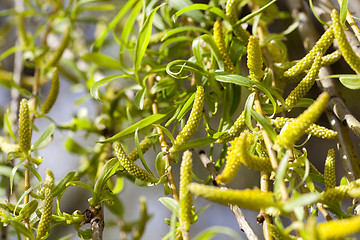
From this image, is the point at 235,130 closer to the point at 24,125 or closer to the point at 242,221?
the point at 242,221

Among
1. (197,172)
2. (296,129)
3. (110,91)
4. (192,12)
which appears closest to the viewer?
(296,129)

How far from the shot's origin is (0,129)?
52.9 inches

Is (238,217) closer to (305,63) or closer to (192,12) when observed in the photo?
(305,63)

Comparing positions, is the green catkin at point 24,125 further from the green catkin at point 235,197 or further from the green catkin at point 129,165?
the green catkin at point 235,197

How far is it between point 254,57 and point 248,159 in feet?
0.60

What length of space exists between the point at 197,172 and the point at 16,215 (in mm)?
975

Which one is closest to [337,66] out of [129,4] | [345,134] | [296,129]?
[345,134]

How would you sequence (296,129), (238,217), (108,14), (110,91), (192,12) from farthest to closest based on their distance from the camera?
(108,14) → (110,91) → (192,12) → (238,217) → (296,129)

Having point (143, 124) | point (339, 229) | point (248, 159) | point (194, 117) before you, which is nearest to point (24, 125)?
point (143, 124)

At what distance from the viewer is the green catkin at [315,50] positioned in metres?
0.57

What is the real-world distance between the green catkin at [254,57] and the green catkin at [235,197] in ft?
0.77

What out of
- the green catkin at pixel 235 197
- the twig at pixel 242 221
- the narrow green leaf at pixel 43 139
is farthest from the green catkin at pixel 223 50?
the narrow green leaf at pixel 43 139

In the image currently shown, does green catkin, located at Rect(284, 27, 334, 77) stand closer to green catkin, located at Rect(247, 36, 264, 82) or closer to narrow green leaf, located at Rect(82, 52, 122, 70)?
green catkin, located at Rect(247, 36, 264, 82)

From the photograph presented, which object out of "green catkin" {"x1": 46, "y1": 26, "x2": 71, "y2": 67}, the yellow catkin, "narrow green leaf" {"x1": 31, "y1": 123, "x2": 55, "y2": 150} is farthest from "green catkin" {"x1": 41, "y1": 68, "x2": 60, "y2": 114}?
the yellow catkin
